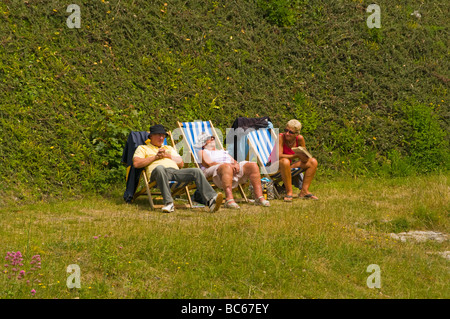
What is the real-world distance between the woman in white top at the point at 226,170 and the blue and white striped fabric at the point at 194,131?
11 centimetres

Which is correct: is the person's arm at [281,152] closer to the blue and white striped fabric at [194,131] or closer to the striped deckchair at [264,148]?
the striped deckchair at [264,148]

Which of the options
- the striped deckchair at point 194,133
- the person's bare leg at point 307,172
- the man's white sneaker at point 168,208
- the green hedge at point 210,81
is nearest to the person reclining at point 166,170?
the man's white sneaker at point 168,208

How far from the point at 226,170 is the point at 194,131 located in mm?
1199

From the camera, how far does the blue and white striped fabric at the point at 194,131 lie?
9.06 m

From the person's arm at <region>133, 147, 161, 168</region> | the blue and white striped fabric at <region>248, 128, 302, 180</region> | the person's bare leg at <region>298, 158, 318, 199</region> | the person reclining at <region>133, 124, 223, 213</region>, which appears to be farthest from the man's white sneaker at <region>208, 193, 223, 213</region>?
the person's bare leg at <region>298, 158, 318, 199</region>

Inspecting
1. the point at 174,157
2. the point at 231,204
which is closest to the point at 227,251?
the point at 231,204

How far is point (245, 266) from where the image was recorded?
5324mm

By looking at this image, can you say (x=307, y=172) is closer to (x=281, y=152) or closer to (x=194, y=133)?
(x=281, y=152)

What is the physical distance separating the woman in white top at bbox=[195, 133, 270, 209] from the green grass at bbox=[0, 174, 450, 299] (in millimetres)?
588

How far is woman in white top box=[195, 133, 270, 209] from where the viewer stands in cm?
839

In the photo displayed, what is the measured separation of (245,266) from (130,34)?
25.2ft

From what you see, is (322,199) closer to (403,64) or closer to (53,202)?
(53,202)

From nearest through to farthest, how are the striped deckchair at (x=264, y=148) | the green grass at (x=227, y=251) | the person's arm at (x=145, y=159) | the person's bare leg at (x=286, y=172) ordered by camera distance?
the green grass at (x=227, y=251)
the person's arm at (x=145, y=159)
the person's bare leg at (x=286, y=172)
the striped deckchair at (x=264, y=148)

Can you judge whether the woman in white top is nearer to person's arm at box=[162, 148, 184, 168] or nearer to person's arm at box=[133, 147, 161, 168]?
person's arm at box=[162, 148, 184, 168]
